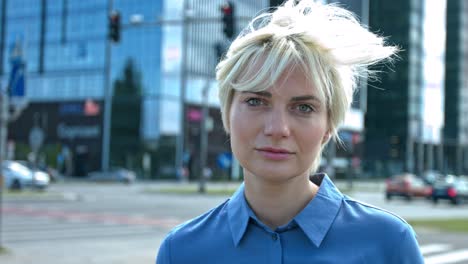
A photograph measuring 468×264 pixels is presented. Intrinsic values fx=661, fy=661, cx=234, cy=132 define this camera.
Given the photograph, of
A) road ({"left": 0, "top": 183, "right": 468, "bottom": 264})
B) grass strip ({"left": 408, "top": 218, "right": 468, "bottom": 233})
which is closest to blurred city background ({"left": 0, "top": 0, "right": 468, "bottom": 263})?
road ({"left": 0, "top": 183, "right": 468, "bottom": 264})

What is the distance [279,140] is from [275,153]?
0.13 feet

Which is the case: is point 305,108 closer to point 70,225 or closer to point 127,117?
point 70,225

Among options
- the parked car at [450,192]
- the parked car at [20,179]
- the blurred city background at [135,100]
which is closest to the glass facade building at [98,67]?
the blurred city background at [135,100]

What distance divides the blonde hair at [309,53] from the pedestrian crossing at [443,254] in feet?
29.4

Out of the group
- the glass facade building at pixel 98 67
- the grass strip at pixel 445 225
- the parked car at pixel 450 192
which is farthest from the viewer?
the glass facade building at pixel 98 67

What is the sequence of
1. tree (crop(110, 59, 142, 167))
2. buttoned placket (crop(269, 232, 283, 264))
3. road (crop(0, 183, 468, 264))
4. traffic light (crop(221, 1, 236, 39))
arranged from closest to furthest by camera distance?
buttoned placket (crop(269, 232, 283, 264)), road (crop(0, 183, 468, 264)), traffic light (crop(221, 1, 236, 39)), tree (crop(110, 59, 142, 167))

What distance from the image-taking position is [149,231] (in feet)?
49.7

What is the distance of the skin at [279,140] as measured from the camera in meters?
1.83

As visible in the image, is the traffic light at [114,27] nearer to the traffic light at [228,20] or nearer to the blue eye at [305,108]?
the traffic light at [228,20]

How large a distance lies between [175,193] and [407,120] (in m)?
33.4

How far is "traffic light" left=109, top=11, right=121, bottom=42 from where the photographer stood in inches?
824

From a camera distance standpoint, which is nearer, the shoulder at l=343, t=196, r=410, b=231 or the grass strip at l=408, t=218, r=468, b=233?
the shoulder at l=343, t=196, r=410, b=231

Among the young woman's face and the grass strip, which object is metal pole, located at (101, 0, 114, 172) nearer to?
the grass strip

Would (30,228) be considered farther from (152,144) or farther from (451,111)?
(451,111)
